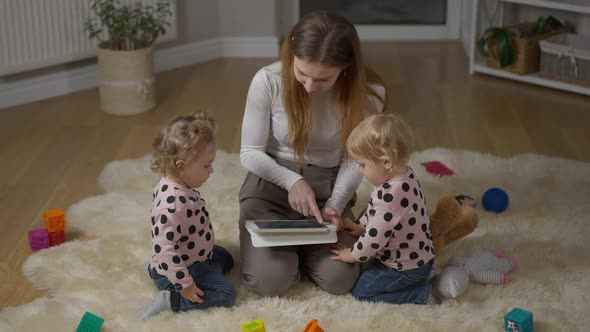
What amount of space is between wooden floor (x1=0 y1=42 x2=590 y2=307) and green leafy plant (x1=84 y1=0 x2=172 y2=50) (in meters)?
0.30

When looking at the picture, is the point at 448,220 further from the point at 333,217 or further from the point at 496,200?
the point at 496,200

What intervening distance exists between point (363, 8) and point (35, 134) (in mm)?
2232

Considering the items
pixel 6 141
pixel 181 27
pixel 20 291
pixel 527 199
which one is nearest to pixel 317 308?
pixel 20 291

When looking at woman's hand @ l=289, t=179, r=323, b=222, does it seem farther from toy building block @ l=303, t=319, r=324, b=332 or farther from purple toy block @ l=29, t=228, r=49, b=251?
purple toy block @ l=29, t=228, r=49, b=251

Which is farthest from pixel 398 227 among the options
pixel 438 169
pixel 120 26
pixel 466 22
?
pixel 466 22

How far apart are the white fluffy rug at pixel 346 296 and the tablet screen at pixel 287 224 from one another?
7.8 inches

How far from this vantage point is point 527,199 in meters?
2.72

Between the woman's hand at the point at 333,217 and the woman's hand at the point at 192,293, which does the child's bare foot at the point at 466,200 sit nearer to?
the woman's hand at the point at 333,217

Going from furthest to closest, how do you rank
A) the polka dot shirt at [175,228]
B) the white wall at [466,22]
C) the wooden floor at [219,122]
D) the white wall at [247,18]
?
the white wall at [466,22] → the white wall at [247,18] → the wooden floor at [219,122] → the polka dot shirt at [175,228]

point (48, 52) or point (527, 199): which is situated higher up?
point (48, 52)

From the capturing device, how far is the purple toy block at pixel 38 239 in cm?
238

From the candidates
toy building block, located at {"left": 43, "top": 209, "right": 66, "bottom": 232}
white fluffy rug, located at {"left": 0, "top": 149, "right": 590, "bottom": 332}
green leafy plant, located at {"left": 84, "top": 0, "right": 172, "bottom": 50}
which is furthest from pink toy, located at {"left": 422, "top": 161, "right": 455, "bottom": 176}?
green leafy plant, located at {"left": 84, "top": 0, "right": 172, "bottom": 50}

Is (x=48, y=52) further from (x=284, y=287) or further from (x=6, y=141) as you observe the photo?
(x=284, y=287)

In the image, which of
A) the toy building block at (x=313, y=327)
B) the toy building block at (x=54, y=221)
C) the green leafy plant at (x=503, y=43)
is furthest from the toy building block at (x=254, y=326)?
the green leafy plant at (x=503, y=43)
